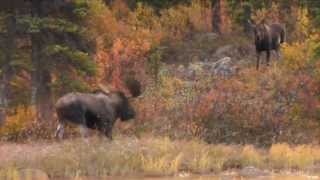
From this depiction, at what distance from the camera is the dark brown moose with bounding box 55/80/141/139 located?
2106cm

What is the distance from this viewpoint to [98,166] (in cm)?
1931

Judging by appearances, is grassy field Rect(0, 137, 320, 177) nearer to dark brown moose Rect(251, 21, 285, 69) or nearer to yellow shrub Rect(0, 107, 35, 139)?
yellow shrub Rect(0, 107, 35, 139)

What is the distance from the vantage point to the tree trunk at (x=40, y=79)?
23516 millimetres

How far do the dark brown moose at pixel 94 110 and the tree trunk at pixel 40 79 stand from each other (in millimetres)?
1967

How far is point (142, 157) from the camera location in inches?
781

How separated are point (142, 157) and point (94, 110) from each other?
248 centimetres

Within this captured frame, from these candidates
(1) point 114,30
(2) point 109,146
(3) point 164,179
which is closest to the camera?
(3) point 164,179

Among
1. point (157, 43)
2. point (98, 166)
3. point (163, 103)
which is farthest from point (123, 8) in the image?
point (98, 166)

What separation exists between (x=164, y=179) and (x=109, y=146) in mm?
2041

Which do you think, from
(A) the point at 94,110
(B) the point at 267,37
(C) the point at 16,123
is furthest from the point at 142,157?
(B) the point at 267,37

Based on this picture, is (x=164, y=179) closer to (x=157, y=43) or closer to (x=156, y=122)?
(x=156, y=122)

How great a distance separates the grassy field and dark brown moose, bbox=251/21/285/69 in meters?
9.46

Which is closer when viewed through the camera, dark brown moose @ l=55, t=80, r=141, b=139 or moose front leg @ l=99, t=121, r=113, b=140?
dark brown moose @ l=55, t=80, r=141, b=139

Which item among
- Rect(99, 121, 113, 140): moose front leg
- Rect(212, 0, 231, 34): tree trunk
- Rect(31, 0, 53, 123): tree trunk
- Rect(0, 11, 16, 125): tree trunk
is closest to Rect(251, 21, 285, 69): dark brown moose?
Rect(212, 0, 231, 34): tree trunk
